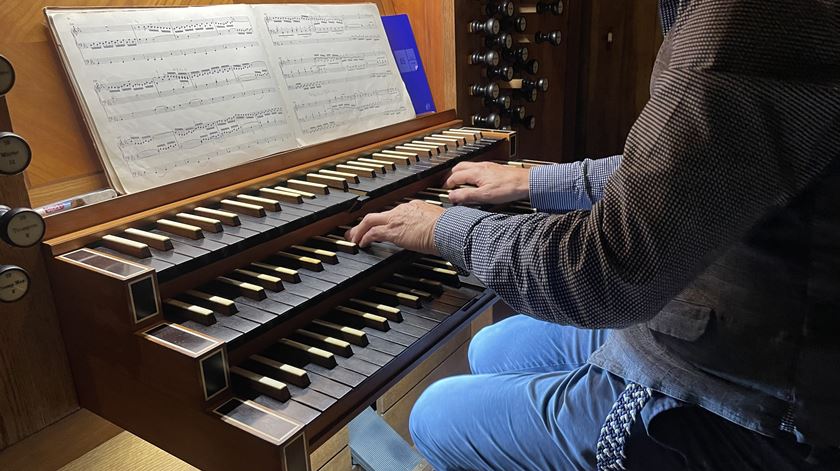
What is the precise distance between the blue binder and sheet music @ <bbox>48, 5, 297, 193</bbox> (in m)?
0.57

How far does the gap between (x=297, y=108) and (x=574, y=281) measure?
1.01 m

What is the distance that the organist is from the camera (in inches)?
28.3

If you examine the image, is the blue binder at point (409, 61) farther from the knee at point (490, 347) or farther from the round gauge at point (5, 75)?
the round gauge at point (5, 75)

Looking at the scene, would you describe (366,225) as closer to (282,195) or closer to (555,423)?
(282,195)

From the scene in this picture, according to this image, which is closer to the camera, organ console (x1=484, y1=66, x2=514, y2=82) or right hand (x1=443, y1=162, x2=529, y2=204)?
right hand (x1=443, y1=162, x2=529, y2=204)

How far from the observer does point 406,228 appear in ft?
3.98

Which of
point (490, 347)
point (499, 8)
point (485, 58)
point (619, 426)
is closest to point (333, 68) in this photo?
point (485, 58)

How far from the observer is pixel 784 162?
741 millimetres

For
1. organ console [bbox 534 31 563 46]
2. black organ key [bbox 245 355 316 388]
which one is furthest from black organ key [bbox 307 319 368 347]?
organ console [bbox 534 31 563 46]

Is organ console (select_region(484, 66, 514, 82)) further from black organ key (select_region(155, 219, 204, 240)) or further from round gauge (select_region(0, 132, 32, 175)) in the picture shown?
round gauge (select_region(0, 132, 32, 175))

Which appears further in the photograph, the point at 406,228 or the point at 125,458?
the point at 125,458

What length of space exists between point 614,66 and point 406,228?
2.10 metres

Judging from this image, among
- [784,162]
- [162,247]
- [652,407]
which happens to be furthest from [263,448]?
[784,162]

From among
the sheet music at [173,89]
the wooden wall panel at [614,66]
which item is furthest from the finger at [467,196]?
the wooden wall panel at [614,66]
